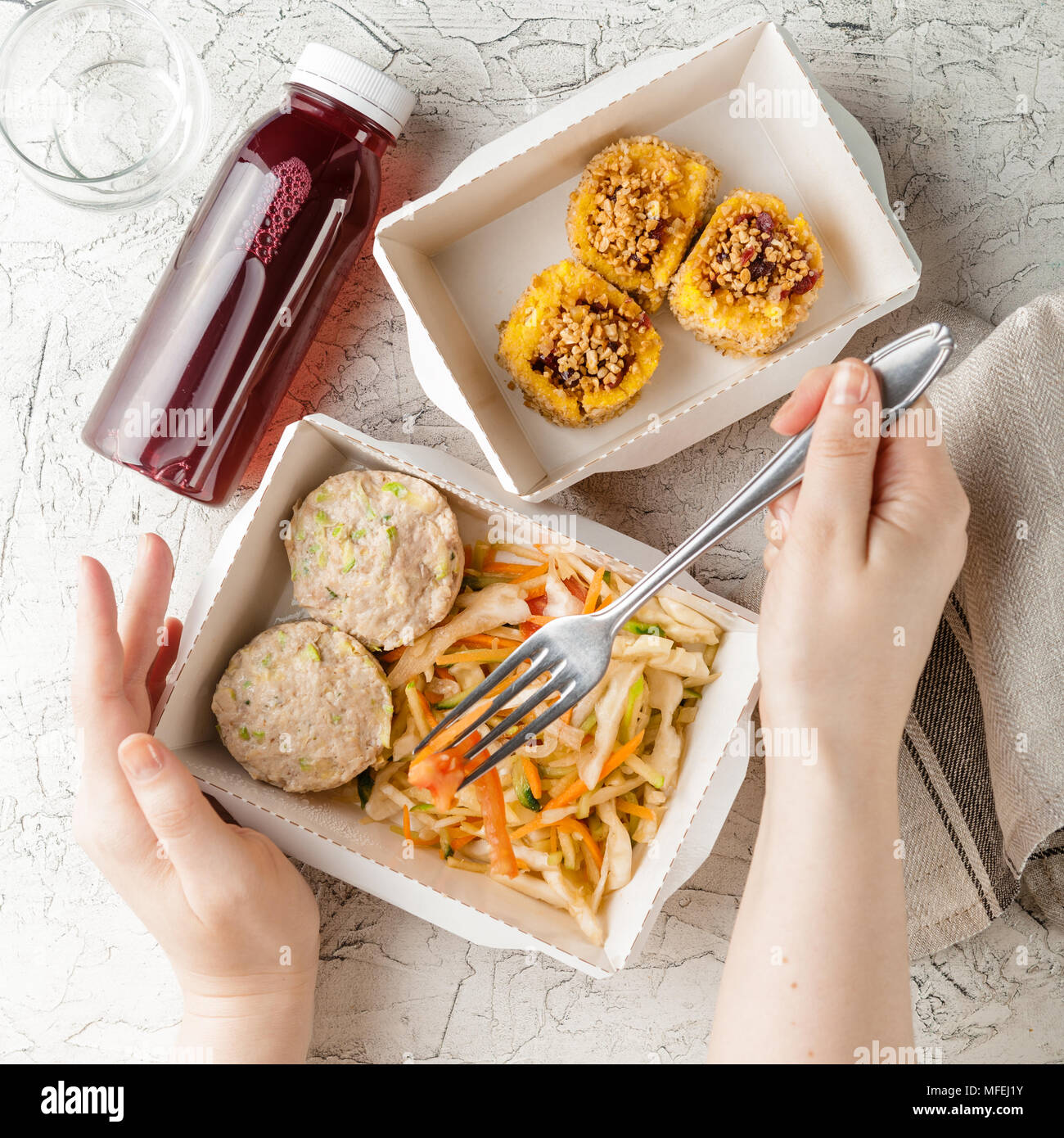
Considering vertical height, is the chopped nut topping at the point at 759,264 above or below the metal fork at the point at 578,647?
above

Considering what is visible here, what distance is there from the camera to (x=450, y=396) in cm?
168

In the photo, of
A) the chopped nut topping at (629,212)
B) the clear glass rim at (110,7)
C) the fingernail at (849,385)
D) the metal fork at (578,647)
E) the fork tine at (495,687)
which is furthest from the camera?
the clear glass rim at (110,7)

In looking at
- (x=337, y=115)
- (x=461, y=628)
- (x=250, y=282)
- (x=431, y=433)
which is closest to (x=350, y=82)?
(x=337, y=115)

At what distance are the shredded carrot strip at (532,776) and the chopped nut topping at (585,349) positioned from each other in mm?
747

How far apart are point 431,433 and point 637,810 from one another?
0.90m

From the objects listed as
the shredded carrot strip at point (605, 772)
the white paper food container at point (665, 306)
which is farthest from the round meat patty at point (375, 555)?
the shredded carrot strip at point (605, 772)

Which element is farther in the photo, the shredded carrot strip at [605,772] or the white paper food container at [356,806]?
the shredded carrot strip at [605,772]

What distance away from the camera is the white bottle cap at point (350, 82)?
1.58 metres

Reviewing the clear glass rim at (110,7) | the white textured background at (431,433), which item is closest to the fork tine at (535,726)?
the white textured background at (431,433)

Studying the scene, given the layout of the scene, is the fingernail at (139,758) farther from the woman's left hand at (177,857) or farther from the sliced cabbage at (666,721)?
the sliced cabbage at (666,721)

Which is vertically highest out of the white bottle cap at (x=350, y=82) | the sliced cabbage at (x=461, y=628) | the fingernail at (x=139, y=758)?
the white bottle cap at (x=350, y=82)

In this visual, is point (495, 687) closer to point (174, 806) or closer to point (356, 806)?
point (356, 806)

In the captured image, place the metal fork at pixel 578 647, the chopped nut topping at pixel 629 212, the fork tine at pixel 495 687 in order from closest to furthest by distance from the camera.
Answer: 1. the metal fork at pixel 578 647
2. the fork tine at pixel 495 687
3. the chopped nut topping at pixel 629 212
